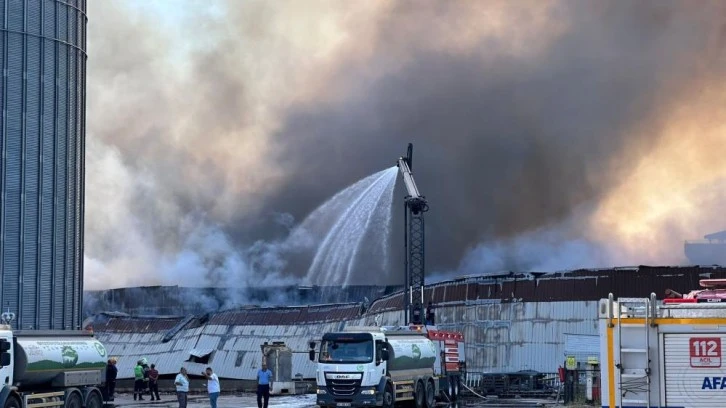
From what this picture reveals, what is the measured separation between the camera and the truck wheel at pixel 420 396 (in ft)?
128

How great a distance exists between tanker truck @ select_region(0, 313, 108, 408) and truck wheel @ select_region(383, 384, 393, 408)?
9.12 metres

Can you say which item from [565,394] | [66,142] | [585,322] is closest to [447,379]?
[565,394]

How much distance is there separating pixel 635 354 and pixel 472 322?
43280 mm

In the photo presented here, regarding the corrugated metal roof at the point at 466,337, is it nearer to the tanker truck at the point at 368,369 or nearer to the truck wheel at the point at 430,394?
the truck wheel at the point at 430,394

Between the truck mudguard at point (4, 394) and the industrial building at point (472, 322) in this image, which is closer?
the truck mudguard at point (4, 394)

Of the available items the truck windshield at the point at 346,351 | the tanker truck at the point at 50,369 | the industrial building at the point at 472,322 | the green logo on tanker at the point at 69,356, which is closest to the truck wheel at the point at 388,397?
the truck windshield at the point at 346,351

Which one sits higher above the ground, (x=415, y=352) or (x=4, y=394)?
(x=415, y=352)

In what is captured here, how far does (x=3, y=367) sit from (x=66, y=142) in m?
31.9

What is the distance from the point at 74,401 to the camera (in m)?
31.3

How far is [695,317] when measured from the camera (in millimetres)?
16953

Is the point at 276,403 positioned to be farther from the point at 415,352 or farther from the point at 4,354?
the point at 4,354

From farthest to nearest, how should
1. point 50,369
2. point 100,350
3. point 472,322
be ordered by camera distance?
point 472,322, point 100,350, point 50,369

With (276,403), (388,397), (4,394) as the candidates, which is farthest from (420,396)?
(4,394)

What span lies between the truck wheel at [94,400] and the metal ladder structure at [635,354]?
19.3m
